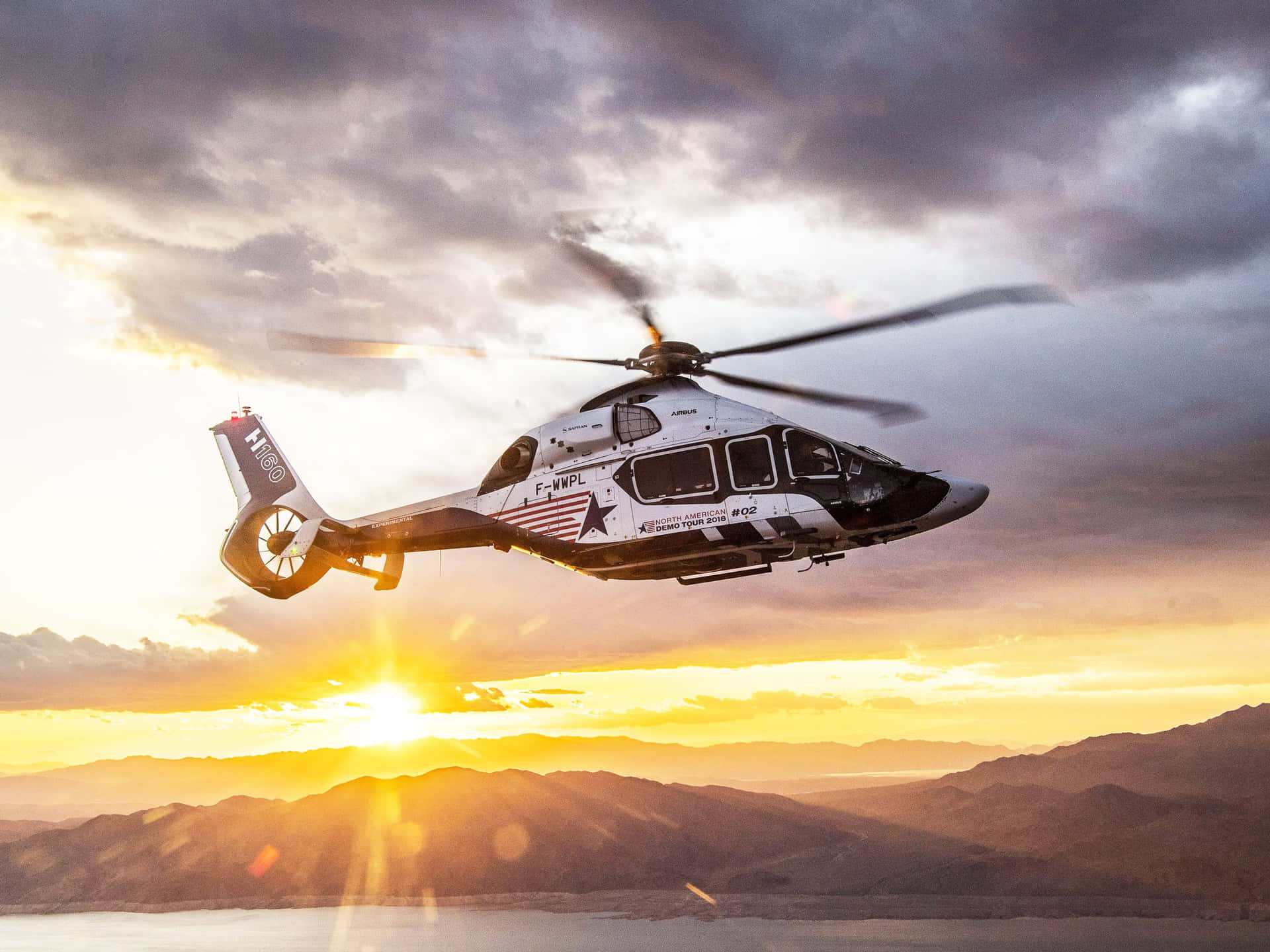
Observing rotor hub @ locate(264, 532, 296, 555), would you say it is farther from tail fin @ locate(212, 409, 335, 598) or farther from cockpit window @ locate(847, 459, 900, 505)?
cockpit window @ locate(847, 459, 900, 505)

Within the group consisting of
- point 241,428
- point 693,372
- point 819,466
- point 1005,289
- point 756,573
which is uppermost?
point 241,428

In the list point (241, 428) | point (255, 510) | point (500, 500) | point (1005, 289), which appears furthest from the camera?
point (241, 428)

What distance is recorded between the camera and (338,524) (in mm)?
34656

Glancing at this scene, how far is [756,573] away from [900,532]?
396 cm

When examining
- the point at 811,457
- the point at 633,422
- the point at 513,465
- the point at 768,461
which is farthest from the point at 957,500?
the point at 513,465

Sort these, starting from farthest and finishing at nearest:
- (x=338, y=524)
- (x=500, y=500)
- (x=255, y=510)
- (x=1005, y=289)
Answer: (x=255, y=510) → (x=338, y=524) → (x=500, y=500) → (x=1005, y=289)

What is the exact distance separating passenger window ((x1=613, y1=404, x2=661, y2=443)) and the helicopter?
4 cm

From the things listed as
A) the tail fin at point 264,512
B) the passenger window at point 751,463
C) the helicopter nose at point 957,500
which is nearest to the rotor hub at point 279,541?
the tail fin at point 264,512

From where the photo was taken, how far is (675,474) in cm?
2670

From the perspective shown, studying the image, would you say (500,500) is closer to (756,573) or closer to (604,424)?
(604,424)

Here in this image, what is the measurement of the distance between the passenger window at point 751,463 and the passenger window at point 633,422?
2.59 meters

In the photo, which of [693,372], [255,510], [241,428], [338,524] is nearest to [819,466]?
[693,372]

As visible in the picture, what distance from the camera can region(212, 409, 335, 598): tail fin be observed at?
35.2 m

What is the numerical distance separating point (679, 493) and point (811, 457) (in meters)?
3.72
